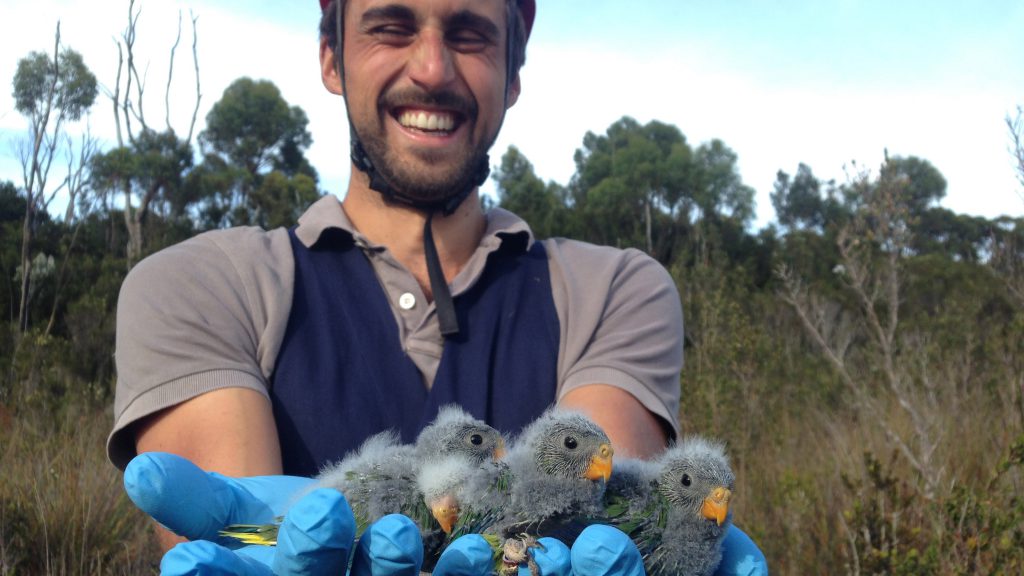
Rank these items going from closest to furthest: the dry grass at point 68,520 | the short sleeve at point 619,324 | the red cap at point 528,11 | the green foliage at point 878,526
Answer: the short sleeve at point 619,324 → the red cap at point 528,11 → the dry grass at point 68,520 → the green foliage at point 878,526

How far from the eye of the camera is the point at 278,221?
17.8 meters

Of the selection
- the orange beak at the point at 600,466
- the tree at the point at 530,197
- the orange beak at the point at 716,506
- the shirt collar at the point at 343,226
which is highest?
the tree at the point at 530,197

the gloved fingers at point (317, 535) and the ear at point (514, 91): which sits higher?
the ear at point (514, 91)

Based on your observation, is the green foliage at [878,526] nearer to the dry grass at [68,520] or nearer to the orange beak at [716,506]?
the orange beak at [716,506]

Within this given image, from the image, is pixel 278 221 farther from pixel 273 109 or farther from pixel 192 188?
pixel 273 109

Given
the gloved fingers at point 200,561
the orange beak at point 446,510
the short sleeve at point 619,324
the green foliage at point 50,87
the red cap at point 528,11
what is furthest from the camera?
→ the green foliage at point 50,87

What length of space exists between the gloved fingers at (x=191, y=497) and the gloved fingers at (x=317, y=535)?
0.92 ft

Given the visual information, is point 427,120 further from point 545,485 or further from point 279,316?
point 545,485

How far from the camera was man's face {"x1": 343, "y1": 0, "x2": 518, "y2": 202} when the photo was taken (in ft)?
10.6

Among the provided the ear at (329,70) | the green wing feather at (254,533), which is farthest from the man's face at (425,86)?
the green wing feather at (254,533)

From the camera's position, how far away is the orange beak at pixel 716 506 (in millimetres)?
1817

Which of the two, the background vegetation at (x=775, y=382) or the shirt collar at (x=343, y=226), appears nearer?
the shirt collar at (x=343, y=226)

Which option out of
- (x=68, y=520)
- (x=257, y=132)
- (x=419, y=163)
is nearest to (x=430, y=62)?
(x=419, y=163)

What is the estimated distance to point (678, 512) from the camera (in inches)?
73.2
